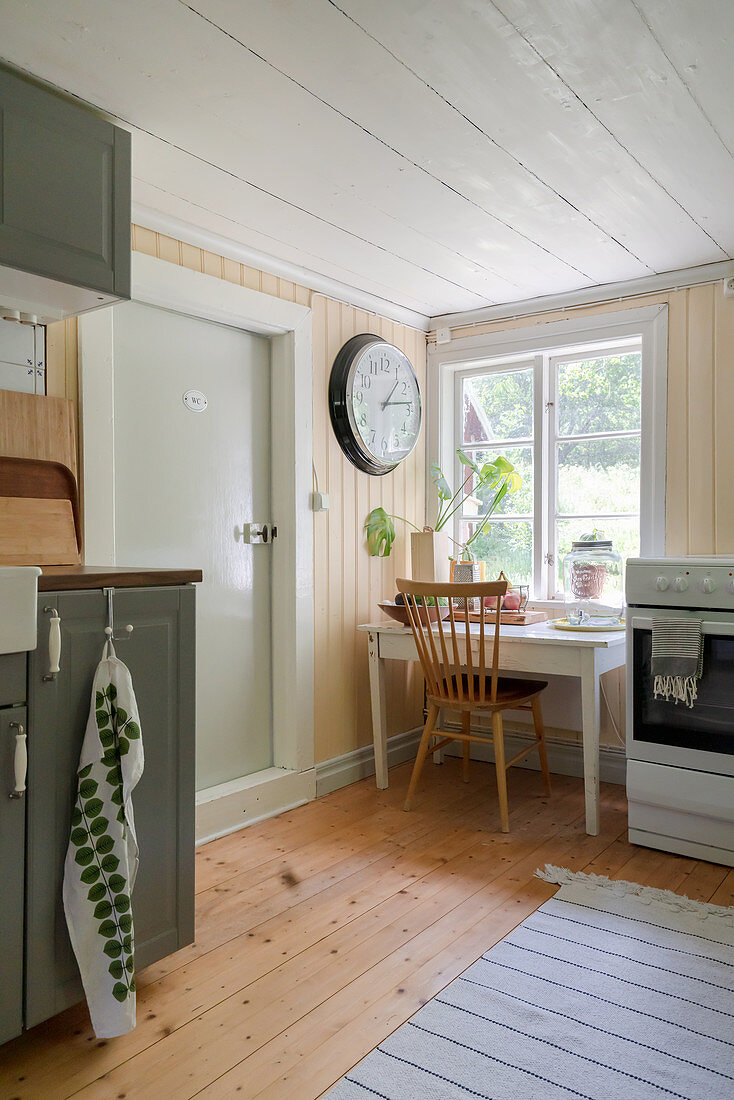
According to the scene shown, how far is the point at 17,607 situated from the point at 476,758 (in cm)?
284

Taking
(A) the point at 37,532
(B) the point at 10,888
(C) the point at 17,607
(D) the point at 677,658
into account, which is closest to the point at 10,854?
(B) the point at 10,888

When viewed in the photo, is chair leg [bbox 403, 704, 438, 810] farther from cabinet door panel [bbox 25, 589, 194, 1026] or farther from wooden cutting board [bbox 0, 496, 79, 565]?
wooden cutting board [bbox 0, 496, 79, 565]

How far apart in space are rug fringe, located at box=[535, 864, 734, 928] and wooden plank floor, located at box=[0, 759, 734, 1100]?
0.06 metres

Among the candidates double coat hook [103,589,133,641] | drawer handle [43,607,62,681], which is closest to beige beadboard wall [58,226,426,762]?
double coat hook [103,589,133,641]

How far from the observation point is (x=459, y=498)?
405 centimetres

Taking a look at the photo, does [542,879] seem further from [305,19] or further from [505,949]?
[305,19]

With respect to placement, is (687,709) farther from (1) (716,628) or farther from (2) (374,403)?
(2) (374,403)

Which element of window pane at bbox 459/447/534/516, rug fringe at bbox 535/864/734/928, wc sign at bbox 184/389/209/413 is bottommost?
rug fringe at bbox 535/864/734/928

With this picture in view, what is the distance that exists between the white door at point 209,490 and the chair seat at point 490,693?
2.39ft

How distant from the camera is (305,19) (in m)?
1.64

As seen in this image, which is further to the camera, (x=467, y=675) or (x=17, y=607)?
(x=467, y=675)

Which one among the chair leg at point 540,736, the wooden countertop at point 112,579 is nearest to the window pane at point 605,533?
the chair leg at point 540,736

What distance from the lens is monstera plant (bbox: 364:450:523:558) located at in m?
3.64

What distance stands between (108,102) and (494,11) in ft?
→ 3.18
